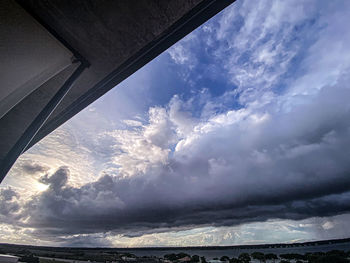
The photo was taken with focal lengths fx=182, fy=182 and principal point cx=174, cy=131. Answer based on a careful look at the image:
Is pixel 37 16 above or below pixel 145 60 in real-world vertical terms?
above

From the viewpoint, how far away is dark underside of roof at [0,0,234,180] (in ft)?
8.68

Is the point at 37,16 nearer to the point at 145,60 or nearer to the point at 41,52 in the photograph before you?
the point at 41,52

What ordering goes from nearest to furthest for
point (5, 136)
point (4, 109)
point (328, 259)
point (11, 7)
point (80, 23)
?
point (11, 7)
point (4, 109)
point (80, 23)
point (5, 136)
point (328, 259)

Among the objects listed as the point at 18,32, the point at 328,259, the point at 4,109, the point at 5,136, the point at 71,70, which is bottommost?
the point at 328,259

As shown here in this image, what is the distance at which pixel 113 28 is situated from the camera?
292 centimetres

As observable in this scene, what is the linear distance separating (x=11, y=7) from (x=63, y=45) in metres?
0.76

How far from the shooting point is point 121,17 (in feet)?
9.07

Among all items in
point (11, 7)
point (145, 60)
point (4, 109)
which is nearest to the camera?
point (11, 7)

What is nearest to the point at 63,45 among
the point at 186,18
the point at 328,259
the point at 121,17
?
the point at 121,17

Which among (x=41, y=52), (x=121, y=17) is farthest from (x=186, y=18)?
(x=41, y=52)

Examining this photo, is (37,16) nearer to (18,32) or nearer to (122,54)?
(18,32)

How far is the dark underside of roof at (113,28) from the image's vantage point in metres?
2.64

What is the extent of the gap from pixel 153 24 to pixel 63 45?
1.65 meters

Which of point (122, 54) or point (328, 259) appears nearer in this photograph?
point (122, 54)
